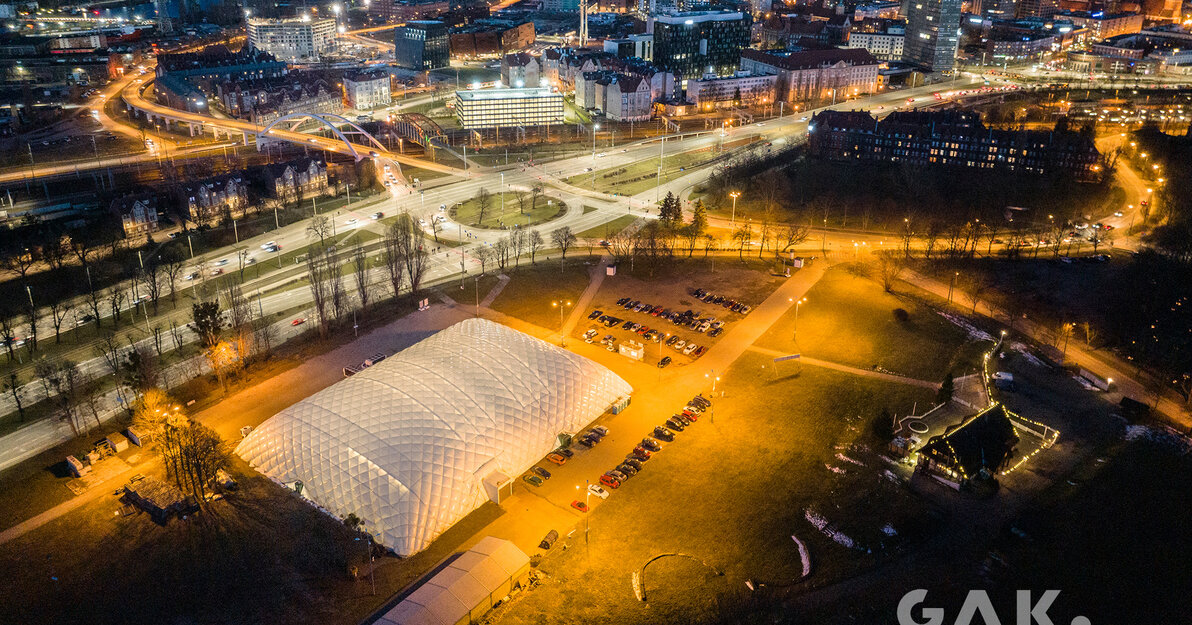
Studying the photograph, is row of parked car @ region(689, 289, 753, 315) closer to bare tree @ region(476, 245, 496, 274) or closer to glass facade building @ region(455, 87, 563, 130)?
bare tree @ region(476, 245, 496, 274)

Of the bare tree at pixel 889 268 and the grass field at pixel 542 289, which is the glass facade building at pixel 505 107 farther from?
the bare tree at pixel 889 268

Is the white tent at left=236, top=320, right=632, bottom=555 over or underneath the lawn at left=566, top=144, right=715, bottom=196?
underneath

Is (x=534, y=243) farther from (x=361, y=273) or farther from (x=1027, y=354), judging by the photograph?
(x=1027, y=354)

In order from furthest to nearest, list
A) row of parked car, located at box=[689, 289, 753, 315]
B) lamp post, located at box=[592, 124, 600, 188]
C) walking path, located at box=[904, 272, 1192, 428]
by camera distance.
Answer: lamp post, located at box=[592, 124, 600, 188]
row of parked car, located at box=[689, 289, 753, 315]
walking path, located at box=[904, 272, 1192, 428]

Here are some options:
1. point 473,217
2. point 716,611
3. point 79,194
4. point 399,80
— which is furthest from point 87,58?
point 716,611

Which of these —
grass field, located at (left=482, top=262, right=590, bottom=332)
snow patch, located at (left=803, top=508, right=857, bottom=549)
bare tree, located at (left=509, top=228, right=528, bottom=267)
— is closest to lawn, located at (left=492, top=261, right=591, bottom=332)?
grass field, located at (left=482, top=262, right=590, bottom=332)

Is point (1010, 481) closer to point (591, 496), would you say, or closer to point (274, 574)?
point (591, 496)

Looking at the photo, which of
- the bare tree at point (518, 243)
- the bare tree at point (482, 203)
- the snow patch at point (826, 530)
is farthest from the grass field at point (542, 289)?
the snow patch at point (826, 530)
